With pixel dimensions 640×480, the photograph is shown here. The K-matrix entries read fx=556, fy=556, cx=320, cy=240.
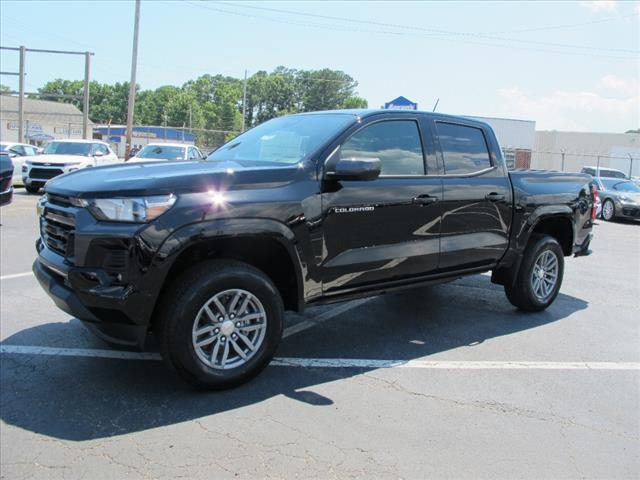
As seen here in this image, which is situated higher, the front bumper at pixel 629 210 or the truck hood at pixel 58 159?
the truck hood at pixel 58 159

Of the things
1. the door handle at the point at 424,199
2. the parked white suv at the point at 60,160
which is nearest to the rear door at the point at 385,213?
the door handle at the point at 424,199

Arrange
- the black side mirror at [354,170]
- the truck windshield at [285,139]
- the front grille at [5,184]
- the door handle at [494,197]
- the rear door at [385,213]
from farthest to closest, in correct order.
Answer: the front grille at [5,184] → the door handle at [494,197] → the truck windshield at [285,139] → the rear door at [385,213] → the black side mirror at [354,170]

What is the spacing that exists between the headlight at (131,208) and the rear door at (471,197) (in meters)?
2.51

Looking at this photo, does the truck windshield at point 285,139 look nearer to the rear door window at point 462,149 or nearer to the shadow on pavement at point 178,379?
the rear door window at point 462,149

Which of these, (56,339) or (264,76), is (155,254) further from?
(264,76)

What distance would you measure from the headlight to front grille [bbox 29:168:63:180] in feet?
45.2

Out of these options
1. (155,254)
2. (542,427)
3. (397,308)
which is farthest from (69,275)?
(397,308)

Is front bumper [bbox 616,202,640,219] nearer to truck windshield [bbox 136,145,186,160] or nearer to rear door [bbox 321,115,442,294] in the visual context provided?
truck windshield [bbox 136,145,186,160]

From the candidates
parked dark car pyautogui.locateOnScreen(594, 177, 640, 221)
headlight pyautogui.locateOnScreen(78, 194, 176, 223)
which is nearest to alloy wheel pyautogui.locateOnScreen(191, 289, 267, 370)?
headlight pyautogui.locateOnScreen(78, 194, 176, 223)

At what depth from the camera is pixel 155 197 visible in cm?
335

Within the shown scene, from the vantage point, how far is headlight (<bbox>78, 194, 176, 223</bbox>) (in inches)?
131

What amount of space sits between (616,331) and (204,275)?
424 cm

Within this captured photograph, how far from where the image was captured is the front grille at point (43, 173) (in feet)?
51.6

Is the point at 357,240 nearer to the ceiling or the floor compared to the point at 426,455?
nearer to the ceiling
